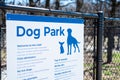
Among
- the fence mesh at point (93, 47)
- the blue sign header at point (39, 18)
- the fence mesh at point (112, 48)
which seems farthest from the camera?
the fence mesh at point (112, 48)

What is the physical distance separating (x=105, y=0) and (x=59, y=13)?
68.1 feet

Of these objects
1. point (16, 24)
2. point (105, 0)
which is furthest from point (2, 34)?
point (105, 0)

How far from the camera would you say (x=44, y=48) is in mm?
3697

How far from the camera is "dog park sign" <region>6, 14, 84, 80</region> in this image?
332 cm

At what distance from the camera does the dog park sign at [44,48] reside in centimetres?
332

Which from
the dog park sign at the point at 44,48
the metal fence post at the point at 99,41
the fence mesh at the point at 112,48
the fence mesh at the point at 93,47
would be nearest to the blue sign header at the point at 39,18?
the dog park sign at the point at 44,48

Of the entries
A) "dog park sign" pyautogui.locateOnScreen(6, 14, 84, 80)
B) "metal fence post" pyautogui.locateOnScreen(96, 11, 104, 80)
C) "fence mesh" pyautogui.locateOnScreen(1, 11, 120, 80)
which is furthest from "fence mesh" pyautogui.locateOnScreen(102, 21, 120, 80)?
"dog park sign" pyautogui.locateOnScreen(6, 14, 84, 80)

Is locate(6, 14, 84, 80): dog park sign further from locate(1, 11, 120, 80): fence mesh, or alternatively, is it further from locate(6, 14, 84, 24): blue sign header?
locate(1, 11, 120, 80): fence mesh

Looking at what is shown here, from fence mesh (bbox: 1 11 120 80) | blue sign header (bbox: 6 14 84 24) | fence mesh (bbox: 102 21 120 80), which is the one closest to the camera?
blue sign header (bbox: 6 14 84 24)

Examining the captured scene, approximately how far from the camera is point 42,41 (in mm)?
3645

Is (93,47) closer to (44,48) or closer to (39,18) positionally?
(44,48)

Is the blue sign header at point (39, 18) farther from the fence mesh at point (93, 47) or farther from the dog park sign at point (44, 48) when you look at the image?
the fence mesh at point (93, 47)

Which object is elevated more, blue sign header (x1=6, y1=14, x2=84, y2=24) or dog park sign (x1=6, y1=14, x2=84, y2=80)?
blue sign header (x1=6, y1=14, x2=84, y2=24)

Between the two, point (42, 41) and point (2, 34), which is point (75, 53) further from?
point (2, 34)
